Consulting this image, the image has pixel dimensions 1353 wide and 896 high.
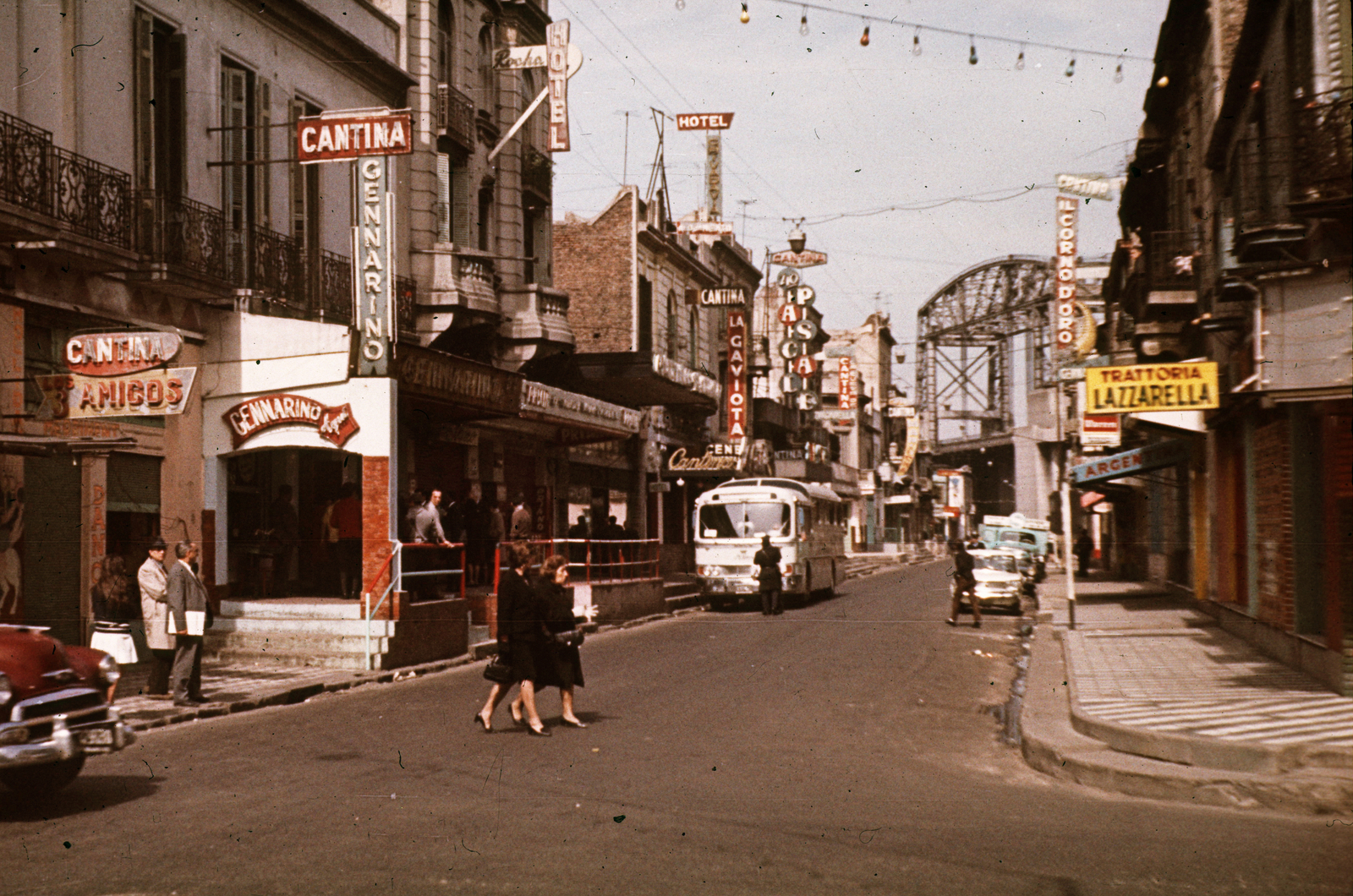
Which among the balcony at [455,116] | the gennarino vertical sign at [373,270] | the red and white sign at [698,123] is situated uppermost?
the red and white sign at [698,123]

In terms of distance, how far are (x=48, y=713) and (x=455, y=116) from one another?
20942mm

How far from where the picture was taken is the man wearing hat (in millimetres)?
14328

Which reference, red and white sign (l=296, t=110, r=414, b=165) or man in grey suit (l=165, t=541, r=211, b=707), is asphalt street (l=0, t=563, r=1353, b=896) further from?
red and white sign (l=296, t=110, r=414, b=165)

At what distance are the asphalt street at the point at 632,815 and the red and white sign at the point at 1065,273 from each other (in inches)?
1101

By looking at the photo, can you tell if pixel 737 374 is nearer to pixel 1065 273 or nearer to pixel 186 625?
pixel 1065 273

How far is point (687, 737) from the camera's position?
39.0 feet

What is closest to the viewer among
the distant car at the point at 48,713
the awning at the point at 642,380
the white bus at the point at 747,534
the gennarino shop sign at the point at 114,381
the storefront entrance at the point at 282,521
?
the distant car at the point at 48,713

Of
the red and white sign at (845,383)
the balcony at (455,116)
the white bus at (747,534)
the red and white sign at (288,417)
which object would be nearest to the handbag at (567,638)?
the red and white sign at (288,417)

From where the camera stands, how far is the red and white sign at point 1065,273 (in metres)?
40.6

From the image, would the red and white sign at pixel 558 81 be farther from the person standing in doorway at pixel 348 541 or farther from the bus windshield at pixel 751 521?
the person standing in doorway at pixel 348 541

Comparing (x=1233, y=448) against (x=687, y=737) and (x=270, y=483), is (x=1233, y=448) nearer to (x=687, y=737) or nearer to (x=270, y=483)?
(x=687, y=737)

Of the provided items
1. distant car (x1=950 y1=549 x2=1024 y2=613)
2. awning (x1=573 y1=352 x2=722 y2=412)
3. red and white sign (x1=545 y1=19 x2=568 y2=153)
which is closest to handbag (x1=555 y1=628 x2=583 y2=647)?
red and white sign (x1=545 y1=19 x2=568 y2=153)

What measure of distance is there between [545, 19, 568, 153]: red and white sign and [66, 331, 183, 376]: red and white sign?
53.2ft

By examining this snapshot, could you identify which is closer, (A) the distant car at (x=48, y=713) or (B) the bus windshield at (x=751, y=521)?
(A) the distant car at (x=48, y=713)
